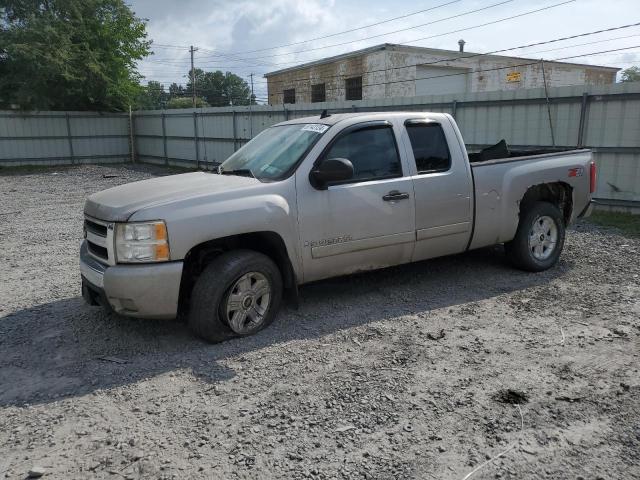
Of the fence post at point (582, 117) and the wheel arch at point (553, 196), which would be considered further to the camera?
the fence post at point (582, 117)

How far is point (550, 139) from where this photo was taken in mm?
11156

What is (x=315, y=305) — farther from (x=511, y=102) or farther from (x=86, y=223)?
(x=511, y=102)

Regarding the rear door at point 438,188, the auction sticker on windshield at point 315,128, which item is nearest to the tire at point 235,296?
the auction sticker on windshield at point 315,128

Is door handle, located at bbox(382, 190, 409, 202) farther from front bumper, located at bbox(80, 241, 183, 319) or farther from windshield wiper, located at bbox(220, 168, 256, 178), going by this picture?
front bumper, located at bbox(80, 241, 183, 319)

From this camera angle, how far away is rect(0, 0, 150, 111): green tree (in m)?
22.7

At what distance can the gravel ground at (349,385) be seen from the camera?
117 inches

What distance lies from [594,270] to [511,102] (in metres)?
6.09

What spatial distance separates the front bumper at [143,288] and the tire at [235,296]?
22 centimetres

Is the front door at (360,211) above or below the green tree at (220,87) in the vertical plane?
below

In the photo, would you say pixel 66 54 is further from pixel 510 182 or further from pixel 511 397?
pixel 511 397

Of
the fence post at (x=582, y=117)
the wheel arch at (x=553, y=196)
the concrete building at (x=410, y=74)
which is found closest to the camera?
the wheel arch at (x=553, y=196)

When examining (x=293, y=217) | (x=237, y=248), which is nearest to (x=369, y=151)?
(x=293, y=217)

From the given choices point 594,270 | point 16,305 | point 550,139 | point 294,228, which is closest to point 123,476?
point 294,228

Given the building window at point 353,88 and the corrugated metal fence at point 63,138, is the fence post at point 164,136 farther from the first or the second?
the building window at point 353,88
